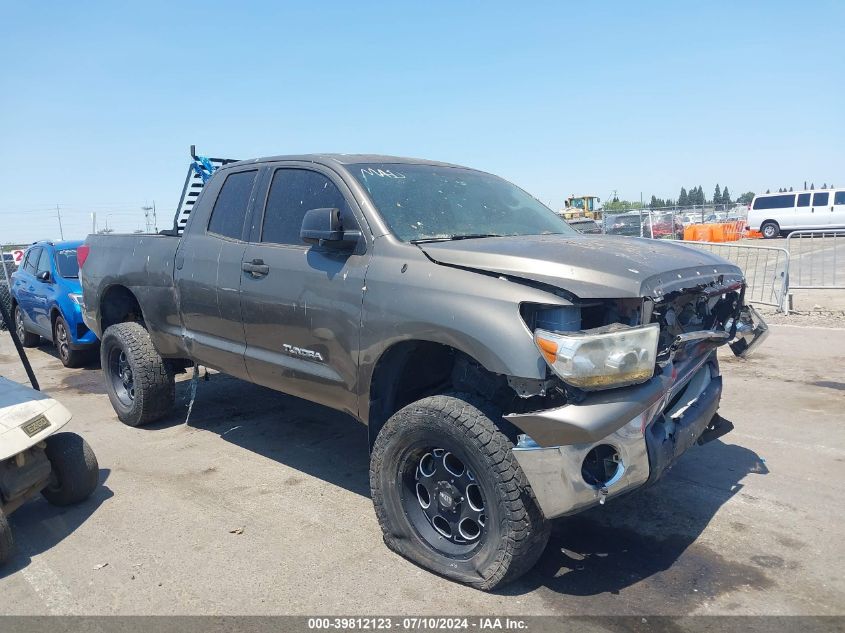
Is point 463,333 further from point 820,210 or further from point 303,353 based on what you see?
point 820,210

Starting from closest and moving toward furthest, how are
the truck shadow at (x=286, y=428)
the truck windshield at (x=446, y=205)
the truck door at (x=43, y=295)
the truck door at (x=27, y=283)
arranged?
the truck windshield at (x=446, y=205) < the truck shadow at (x=286, y=428) < the truck door at (x=43, y=295) < the truck door at (x=27, y=283)

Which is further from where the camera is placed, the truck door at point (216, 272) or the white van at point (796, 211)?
the white van at point (796, 211)

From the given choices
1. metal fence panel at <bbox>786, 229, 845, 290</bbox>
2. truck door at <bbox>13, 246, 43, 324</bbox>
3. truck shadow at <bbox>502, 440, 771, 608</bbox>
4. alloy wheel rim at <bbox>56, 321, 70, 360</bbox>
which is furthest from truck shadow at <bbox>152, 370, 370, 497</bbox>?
metal fence panel at <bbox>786, 229, 845, 290</bbox>

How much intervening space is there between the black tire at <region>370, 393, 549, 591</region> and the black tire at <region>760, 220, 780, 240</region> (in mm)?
30069

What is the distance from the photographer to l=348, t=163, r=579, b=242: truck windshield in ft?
12.3

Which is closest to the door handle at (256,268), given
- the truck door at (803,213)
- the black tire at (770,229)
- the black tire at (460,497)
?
the black tire at (460,497)

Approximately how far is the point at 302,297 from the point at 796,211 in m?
29.9

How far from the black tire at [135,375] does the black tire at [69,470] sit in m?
1.35

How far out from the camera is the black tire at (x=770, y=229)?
94.4 feet

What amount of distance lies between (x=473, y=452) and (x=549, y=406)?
1.28ft

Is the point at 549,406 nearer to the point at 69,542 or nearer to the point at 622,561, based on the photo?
the point at 622,561

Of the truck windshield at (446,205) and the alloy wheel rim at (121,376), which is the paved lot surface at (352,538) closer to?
the alloy wheel rim at (121,376)

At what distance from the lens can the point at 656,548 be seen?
11.1 ft

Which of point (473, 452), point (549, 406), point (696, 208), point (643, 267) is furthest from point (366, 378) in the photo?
point (696, 208)
